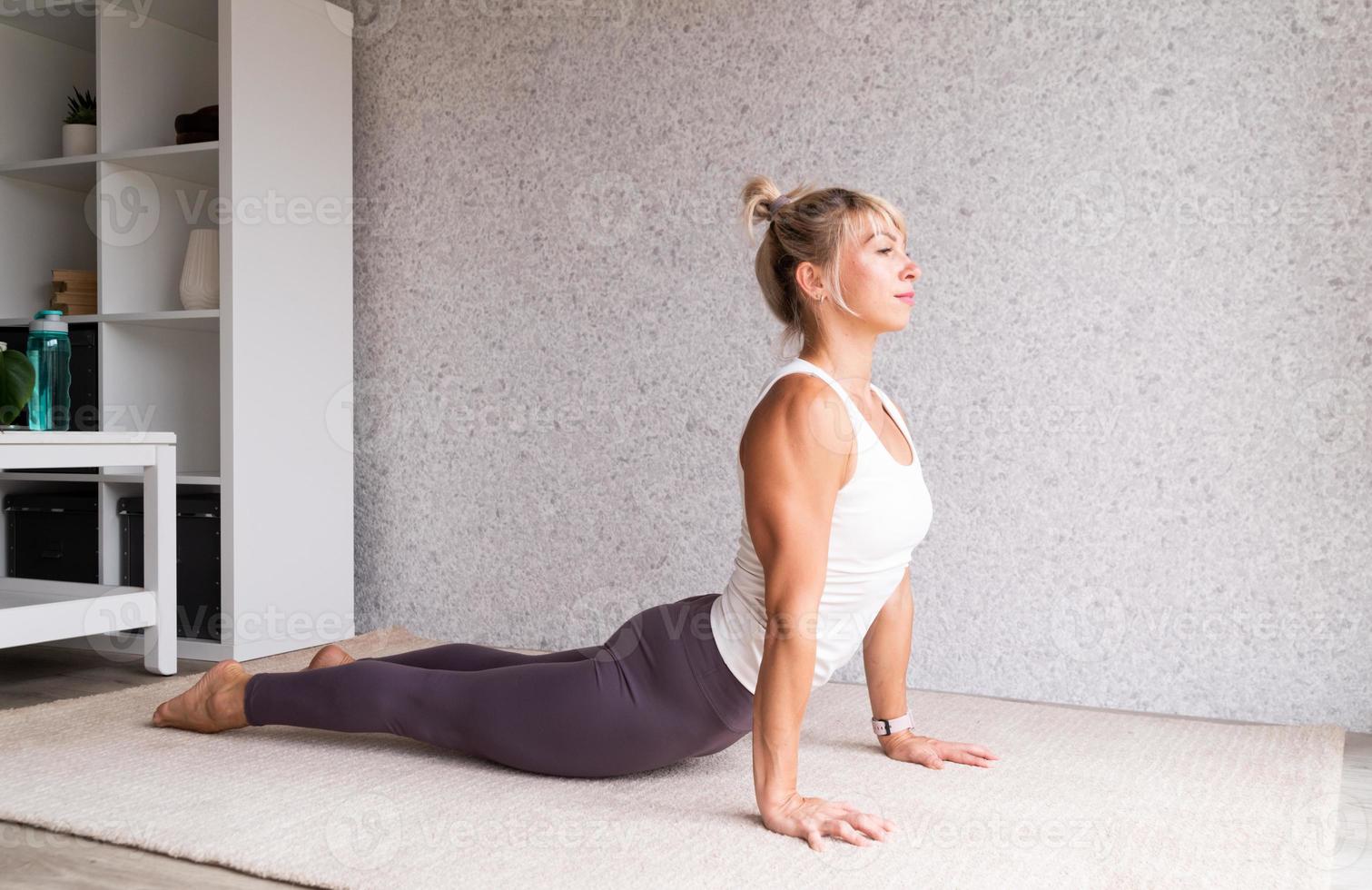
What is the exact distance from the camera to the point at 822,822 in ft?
4.85

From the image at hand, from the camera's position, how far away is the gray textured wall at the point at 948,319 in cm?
231

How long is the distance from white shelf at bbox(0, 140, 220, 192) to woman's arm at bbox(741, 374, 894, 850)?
6.45 ft

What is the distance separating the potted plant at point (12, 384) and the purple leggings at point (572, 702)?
43.7 inches

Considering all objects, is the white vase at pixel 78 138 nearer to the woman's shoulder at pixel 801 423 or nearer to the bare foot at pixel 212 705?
the bare foot at pixel 212 705

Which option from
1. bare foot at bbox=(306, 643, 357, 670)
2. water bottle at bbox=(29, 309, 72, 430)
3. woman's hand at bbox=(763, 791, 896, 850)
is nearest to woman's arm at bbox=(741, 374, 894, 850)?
woman's hand at bbox=(763, 791, 896, 850)

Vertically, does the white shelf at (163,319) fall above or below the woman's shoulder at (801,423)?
above

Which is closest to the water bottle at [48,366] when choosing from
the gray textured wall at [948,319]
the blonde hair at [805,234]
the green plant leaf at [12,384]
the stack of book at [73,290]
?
the green plant leaf at [12,384]

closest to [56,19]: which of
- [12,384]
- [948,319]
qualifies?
[12,384]

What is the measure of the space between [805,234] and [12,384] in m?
1.81

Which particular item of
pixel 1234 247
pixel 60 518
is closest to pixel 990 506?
pixel 1234 247

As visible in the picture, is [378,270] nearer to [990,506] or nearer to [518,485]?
[518,485]

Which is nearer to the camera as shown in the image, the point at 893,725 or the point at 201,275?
the point at 893,725

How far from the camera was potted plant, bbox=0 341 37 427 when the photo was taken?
2.50 m

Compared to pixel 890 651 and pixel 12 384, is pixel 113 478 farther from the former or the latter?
pixel 890 651
